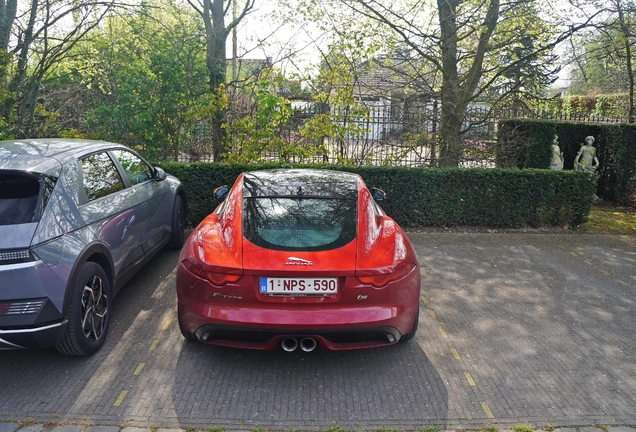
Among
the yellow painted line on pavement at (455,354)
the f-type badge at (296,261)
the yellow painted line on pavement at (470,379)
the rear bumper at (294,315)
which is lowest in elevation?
the yellow painted line on pavement at (470,379)

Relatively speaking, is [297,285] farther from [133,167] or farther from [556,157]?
[556,157]

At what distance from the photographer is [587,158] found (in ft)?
35.4

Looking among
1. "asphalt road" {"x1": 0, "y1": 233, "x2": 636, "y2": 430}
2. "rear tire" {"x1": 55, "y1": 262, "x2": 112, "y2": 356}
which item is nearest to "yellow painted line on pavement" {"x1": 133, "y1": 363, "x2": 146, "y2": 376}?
"asphalt road" {"x1": 0, "y1": 233, "x2": 636, "y2": 430}

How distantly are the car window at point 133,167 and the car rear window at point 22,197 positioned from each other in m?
1.63

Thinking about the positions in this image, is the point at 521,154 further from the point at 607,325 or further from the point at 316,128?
the point at 607,325

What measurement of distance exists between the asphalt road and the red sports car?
13.1 inches

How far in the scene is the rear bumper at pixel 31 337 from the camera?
3.23m

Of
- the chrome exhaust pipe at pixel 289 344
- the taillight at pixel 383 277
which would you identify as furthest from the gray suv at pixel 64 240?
the taillight at pixel 383 277

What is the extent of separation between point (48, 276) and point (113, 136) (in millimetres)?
7205

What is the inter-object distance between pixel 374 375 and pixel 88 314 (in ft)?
7.50

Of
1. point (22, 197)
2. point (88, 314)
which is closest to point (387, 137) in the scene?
point (88, 314)

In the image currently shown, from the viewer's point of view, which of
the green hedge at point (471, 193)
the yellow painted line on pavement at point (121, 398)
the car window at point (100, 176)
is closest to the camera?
the yellow painted line on pavement at point (121, 398)

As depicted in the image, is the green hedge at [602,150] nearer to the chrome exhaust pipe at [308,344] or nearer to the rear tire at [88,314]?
the chrome exhaust pipe at [308,344]

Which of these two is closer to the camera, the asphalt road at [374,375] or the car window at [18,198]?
the asphalt road at [374,375]
